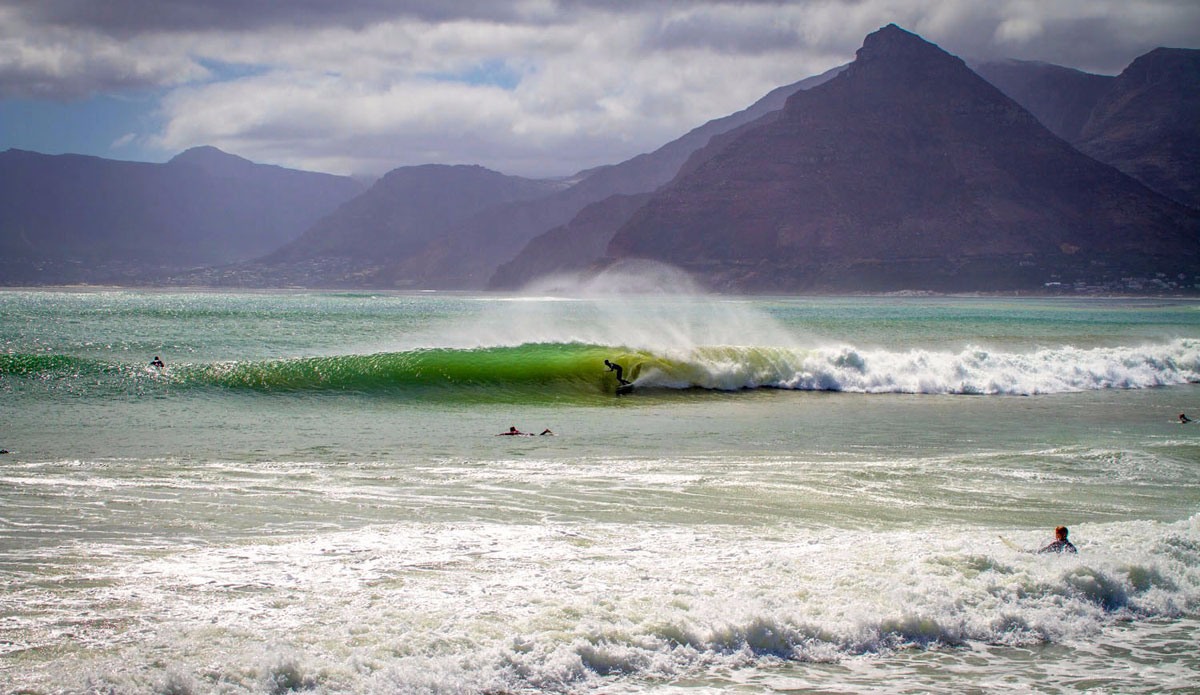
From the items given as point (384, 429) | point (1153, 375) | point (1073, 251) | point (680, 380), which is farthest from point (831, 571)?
point (1073, 251)

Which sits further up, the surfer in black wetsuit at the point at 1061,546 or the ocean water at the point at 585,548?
the surfer in black wetsuit at the point at 1061,546

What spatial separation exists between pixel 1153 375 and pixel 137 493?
29.1 metres

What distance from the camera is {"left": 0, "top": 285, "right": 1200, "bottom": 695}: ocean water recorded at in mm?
6504

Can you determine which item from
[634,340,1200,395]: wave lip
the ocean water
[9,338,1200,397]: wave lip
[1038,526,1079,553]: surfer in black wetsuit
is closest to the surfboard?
the ocean water

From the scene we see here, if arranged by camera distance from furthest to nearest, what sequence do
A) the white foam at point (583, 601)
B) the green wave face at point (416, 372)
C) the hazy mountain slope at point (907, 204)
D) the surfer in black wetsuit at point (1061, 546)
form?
1. the hazy mountain slope at point (907, 204)
2. the green wave face at point (416, 372)
3. the surfer in black wetsuit at point (1061, 546)
4. the white foam at point (583, 601)

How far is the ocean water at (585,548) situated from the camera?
650cm

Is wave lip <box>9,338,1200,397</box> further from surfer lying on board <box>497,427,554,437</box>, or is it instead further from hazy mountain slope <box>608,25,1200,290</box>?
hazy mountain slope <box>608,25,1200,290</box>

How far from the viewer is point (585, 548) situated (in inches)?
350

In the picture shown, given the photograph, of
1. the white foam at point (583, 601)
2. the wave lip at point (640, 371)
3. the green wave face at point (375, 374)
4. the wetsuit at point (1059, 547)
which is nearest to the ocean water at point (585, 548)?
the white foam at point (583, 601)

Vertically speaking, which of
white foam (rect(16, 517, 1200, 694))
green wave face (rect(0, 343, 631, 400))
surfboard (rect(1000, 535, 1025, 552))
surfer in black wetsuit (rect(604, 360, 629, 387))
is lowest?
white foam (rect(16, 517, 1200, 694))

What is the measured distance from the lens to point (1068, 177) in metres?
179

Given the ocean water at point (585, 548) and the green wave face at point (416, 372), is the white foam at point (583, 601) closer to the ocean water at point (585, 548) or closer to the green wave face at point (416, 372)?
the ocean water at point (585, 548)

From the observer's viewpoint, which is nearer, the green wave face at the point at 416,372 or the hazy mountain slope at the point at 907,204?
the green wave face at the point at 416,372

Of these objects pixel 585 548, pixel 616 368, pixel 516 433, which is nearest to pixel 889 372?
pixel 616 368
